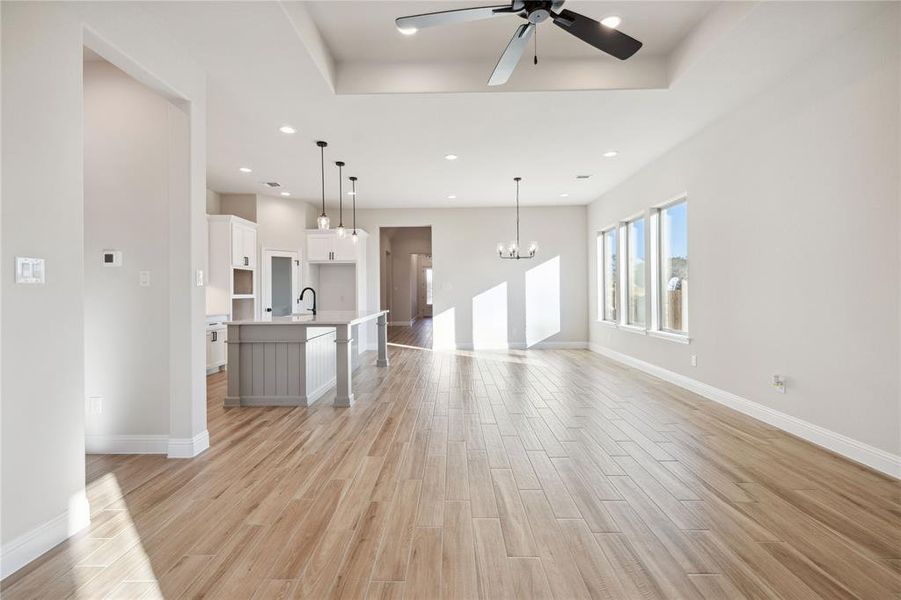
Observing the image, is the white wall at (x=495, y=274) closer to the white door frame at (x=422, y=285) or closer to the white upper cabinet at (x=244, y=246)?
the white upper cabinet at (x=244, y=246)

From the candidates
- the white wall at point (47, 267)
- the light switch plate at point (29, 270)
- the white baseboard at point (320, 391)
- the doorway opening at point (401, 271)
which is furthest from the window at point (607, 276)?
the light switch plate at point (29, 270)

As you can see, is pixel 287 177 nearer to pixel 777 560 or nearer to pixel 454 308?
pixel 454 308

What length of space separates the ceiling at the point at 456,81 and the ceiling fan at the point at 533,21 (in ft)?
2.64

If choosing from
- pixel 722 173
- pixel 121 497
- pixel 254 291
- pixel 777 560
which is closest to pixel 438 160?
pixel 722 173

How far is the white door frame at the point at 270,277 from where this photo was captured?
7.15 m

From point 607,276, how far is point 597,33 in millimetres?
5835

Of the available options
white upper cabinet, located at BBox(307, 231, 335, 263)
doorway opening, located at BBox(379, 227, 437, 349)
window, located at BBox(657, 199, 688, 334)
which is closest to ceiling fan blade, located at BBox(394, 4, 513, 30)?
window, located at BBox(657, 199, 688, 334)

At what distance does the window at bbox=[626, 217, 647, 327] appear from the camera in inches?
244

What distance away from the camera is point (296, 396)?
13.8 ft

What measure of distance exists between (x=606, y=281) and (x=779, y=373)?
438 cm

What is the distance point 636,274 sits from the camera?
21.0ft

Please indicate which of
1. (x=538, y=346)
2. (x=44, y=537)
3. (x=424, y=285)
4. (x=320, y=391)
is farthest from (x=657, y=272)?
(x=424, y=285)

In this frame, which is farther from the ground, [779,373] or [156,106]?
[156,106]

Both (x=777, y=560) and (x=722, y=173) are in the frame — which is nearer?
(x=777, y=560)
